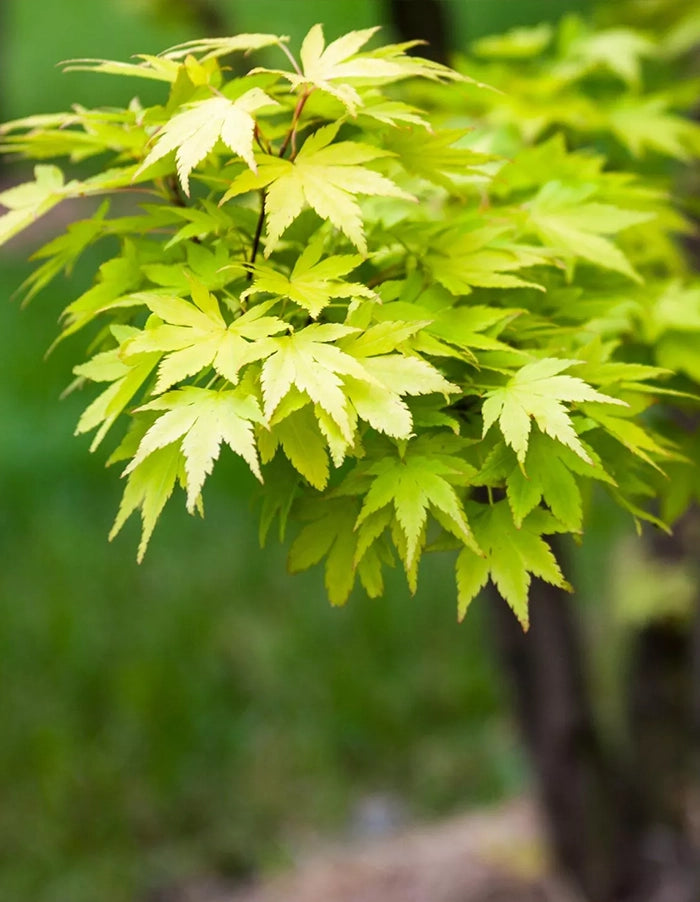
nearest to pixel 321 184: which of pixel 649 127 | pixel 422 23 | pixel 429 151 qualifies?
pixel 429 151

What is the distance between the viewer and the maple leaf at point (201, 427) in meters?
0.96

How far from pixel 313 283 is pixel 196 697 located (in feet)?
10.8

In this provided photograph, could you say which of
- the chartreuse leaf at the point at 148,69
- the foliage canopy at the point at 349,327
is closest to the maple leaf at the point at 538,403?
the foliage canopy at the point at 349,327

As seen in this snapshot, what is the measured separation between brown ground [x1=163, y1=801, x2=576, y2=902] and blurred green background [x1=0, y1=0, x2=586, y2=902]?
6.0 inches

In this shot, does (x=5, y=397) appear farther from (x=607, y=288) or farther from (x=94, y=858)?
(x=607, y=288)

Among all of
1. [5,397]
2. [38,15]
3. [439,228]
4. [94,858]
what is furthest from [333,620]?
[38,15]

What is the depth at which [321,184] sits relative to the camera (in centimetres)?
108

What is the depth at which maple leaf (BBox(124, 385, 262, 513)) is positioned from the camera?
96cm

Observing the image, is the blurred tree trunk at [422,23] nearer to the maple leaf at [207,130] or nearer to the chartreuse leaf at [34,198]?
the chartreuse leaf at [34,198]

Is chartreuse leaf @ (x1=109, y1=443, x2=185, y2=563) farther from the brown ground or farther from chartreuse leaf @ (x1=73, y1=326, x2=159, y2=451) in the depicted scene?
the brown ground

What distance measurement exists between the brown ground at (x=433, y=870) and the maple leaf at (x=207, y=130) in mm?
2734

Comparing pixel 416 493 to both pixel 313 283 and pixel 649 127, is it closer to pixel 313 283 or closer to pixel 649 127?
pixel 313 283

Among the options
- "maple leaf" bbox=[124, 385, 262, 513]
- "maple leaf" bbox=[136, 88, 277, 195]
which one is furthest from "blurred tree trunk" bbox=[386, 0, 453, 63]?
"maple leaf" bbox=[124, 385, 262, 513]

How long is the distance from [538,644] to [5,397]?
4306mm
